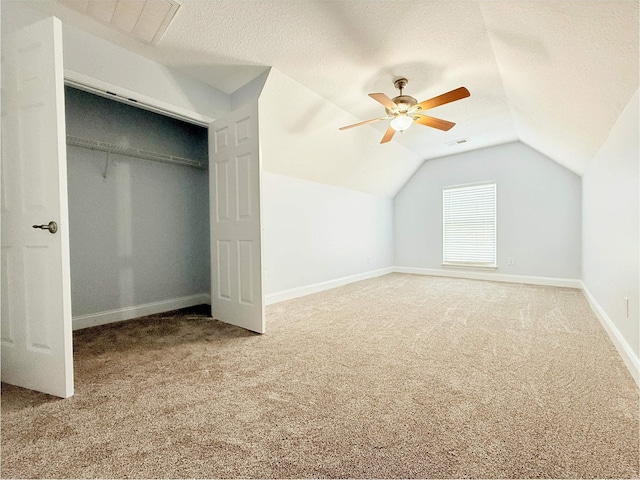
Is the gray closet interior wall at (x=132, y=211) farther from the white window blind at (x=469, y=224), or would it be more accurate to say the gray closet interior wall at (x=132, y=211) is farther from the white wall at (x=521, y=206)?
the white window blind at (x=469, y=224)

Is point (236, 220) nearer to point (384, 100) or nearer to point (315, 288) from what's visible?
point (384, 100)

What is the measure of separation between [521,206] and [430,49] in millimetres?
3814

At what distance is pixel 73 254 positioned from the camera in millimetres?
2902

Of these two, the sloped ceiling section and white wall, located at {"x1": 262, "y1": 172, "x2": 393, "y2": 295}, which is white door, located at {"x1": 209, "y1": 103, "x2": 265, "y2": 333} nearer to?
white wall, located at {"x1": 262, "y1": 172, "x2": 393, "y2": 295}

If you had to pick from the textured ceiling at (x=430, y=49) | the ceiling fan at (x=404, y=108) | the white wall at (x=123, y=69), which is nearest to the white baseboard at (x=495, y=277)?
the textured ceiling at (x=430, y=49)

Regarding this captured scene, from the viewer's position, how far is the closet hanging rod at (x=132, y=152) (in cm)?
290

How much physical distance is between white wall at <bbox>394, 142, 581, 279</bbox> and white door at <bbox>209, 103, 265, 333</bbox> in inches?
173

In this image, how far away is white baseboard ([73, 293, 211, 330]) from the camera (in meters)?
2.92

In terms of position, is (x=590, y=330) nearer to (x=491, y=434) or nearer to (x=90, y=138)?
(x=491, y=434)

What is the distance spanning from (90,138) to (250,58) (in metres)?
1.97

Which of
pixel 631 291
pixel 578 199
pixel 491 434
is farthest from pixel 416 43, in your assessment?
pixel 578 199

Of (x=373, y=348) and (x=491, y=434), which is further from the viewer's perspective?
(x=373, y=348)

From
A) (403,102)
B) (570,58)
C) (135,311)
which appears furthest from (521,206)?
(135,311)

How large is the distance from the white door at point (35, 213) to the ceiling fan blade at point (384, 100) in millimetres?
2141
